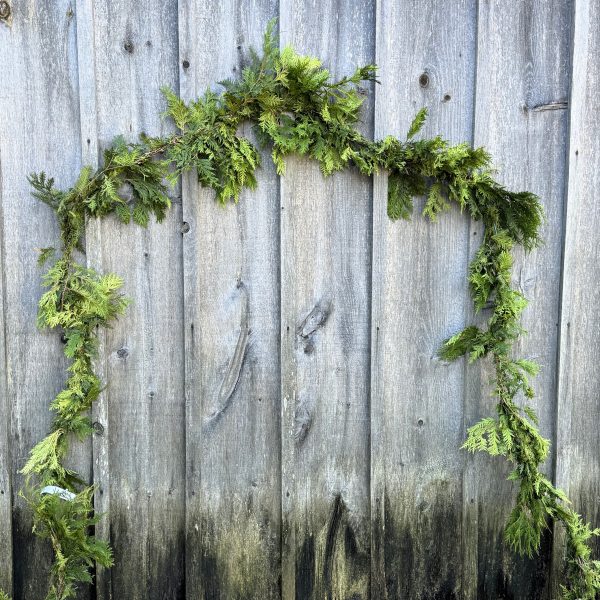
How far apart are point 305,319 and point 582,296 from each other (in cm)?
102

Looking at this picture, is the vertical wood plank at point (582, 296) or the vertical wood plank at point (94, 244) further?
the vertical wood plank at point (582, 296)

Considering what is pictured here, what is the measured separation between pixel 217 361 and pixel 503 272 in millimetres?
1062

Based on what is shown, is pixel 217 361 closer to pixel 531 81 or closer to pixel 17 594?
pixel 17 594

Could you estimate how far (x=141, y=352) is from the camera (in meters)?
2.31

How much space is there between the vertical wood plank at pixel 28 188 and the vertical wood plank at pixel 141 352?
0.12 m

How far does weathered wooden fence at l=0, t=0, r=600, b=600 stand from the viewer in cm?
222

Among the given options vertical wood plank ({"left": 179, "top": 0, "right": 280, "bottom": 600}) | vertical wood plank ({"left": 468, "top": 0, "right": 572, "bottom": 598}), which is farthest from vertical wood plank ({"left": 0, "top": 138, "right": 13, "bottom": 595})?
vertical wood plank ({"left": 468, "top": 0, "right": 572, "bottom": 598})

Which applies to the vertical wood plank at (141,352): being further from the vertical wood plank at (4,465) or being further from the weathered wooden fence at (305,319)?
the vertical wood plank at (4,465)

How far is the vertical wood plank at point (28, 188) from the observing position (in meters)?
2.20

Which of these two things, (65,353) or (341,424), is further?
(341,424)

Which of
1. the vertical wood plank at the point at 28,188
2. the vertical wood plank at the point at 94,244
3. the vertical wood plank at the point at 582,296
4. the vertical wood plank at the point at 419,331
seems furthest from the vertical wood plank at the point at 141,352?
the vertical wood plank at the point at 582,296

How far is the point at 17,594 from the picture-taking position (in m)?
2.37

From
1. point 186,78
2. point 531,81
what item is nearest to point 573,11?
point 531,81

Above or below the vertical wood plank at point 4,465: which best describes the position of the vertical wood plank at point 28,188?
above
